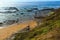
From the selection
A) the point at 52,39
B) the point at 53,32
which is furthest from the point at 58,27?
the point at 52,39

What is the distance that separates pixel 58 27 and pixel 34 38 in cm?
100

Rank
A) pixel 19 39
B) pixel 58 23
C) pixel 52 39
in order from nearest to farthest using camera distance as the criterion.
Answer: pixel 52 39, pixel 58 23, pixel 19 39

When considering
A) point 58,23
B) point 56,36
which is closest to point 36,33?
point 58,23

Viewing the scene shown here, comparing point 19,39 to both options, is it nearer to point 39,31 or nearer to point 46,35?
point 39,31

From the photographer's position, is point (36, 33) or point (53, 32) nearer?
point (53, 32)

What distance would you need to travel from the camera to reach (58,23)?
958 centimetres

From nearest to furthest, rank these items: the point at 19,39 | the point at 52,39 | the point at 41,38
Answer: the point at 52,39 < the point at 41,38 < the point at 19,39

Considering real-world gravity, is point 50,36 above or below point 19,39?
above

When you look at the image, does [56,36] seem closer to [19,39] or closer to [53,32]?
[53,32]

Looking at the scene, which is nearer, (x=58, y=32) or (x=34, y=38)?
(x=58, y=32)

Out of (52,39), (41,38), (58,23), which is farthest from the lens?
(58,23)

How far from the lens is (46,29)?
964cm

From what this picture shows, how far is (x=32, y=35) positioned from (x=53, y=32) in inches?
50.5

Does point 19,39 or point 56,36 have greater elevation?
point 56,36
